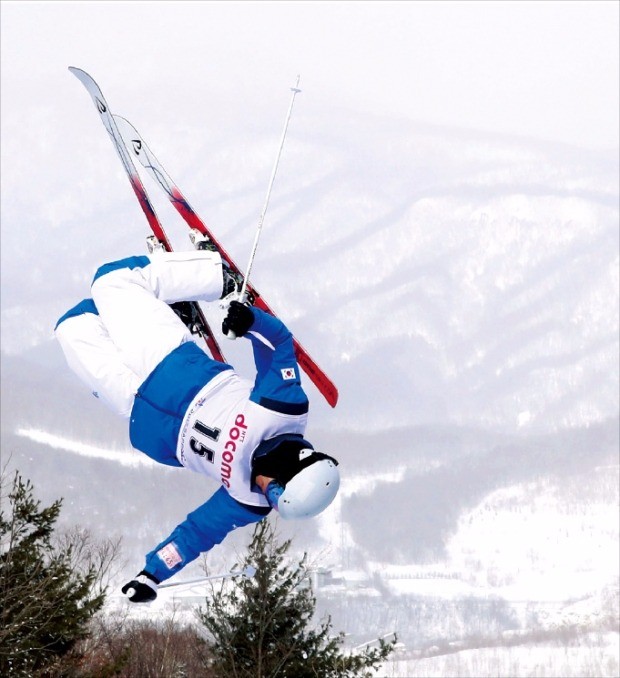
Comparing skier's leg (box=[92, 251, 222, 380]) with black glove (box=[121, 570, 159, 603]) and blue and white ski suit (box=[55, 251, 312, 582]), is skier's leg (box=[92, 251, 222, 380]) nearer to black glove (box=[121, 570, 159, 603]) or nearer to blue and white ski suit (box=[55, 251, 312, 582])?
blue and white ski suit (box=[55, 251, 312, 582])

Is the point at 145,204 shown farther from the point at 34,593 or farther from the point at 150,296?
the point at 34,593

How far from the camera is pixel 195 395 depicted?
21.0ft

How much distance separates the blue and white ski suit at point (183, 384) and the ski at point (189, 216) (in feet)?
2.47

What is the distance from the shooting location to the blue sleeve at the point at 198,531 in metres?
6.55

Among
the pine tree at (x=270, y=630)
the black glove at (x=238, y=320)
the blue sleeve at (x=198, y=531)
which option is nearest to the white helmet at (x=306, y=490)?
the blue sleeve at (x=198, y=531)

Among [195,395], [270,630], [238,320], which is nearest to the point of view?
[238,320]

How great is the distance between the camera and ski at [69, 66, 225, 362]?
7.49m

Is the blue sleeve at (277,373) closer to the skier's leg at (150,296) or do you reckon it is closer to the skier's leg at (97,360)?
the skier's leg at (150,296)

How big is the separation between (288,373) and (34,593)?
12.6 meters

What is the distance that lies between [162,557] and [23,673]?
39.4ft

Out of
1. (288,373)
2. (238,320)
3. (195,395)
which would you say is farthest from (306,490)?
(238,320)

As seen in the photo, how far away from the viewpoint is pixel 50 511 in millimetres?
18359

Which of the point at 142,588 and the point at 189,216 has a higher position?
the point at 189,216

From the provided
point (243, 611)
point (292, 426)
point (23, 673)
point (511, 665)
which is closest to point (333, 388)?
point (292, 426)
